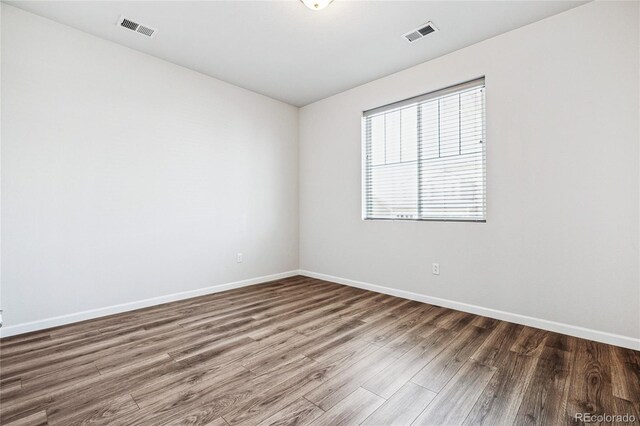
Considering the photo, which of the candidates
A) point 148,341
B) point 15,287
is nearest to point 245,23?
point 148,341

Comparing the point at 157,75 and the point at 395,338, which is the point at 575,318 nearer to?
the point at 395,338

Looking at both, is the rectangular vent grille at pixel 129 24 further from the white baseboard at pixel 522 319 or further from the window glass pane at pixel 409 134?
the white baseboard at pixel 522 319

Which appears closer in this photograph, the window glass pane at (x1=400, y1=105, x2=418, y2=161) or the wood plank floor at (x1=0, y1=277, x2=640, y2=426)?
the wood plank floor at (x1=0, y1=277, x2=640, y2=426)

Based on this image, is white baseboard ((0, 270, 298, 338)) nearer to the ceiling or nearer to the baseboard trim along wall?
the baseboard trim along wall

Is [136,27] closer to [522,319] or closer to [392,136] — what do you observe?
[392,136]

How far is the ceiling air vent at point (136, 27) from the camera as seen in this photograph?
8.48 feet

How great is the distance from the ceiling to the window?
0.54 metres

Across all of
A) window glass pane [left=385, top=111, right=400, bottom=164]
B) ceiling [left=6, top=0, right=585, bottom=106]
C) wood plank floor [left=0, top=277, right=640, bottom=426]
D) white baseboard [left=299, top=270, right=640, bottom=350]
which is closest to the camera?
wood plank floor [left=0, top=277, right=640, bottom=426]

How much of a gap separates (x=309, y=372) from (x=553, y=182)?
2.55 meters

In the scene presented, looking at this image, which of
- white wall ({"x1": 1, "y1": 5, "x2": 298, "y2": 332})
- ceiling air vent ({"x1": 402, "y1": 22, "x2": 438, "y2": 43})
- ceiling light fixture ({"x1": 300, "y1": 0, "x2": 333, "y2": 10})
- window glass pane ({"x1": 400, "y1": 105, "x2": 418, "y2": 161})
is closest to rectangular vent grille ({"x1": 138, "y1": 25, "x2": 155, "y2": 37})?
white wall ({"x1": 1, "y1": 5, "x2": 298, "y2": 332})

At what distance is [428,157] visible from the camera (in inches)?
130

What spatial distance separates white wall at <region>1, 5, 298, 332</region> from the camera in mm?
2449

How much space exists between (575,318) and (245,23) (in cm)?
385

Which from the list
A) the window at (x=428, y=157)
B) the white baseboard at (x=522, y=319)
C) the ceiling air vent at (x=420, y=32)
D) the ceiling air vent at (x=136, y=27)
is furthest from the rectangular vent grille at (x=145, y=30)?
the white baseboard at (x=522, y=319)
